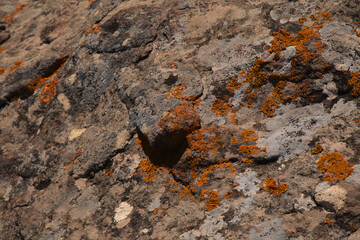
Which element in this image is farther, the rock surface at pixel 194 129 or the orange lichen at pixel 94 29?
the orange lichen at pixel 94 29

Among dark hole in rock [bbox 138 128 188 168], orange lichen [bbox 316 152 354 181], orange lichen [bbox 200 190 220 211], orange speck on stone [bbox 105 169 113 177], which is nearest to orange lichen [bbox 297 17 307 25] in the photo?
orange lichen [bbox 316 152 354 181]

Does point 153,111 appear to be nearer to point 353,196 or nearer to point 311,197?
point 311,197

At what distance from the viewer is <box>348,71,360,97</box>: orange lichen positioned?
2662mm

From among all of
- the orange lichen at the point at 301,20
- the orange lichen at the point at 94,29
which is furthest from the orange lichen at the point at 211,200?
the orange lichen at the point at 94,29

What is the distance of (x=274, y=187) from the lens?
248 cm

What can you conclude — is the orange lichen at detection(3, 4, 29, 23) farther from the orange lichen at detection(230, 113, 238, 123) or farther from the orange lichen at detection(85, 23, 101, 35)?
the orange lichen at detection(230, 113, 238, 123)

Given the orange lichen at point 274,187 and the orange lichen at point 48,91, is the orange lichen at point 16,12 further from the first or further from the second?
the orange lichen at point 274,187

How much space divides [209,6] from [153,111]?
1371 millimetres

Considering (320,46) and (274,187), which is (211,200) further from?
(320,46)

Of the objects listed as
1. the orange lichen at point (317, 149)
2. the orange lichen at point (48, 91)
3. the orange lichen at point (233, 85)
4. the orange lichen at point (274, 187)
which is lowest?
the orange lichen at point (274, 187)

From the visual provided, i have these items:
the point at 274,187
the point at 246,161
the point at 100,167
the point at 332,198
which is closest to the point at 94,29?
the point at 100,167

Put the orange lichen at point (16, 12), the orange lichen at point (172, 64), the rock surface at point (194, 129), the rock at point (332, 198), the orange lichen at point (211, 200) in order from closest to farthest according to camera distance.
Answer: the rock at point (332, 198) → the rock surface at point (194, 129) → the orange lichen at point (211, 200) → the orange lichen at point (172, 64) → the orange lichen at point (16, 12)

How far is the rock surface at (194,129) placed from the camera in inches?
97.0

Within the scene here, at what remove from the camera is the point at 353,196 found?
223 cm
